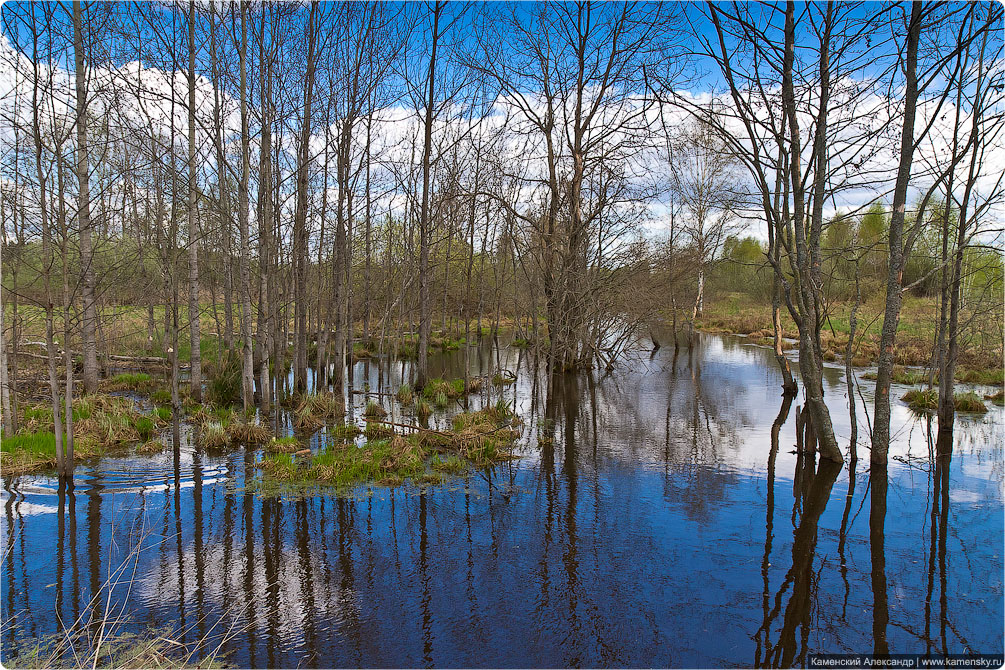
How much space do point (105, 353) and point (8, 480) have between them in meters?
9.28

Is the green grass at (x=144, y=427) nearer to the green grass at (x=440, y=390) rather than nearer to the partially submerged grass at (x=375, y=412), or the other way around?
the partially submerged grass at (x=375, y=412)

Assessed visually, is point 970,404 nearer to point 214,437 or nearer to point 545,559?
point 545,559

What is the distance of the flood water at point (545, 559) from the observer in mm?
4645

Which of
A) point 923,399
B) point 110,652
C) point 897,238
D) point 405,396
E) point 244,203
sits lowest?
point 110,652

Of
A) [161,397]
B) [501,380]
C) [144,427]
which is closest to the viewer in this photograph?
[144,427]

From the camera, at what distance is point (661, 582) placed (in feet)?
18.2

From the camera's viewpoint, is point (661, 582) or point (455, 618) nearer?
point (455, 618)

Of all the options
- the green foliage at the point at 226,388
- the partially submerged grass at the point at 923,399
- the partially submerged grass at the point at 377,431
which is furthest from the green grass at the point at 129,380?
the partially submerged grass at the point at 923,399

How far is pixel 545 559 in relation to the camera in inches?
235

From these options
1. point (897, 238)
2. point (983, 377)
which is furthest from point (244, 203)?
point (983, 377)

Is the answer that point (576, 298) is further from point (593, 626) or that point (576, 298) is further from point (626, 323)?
point (593, 626)

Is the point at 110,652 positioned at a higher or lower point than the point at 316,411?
lower

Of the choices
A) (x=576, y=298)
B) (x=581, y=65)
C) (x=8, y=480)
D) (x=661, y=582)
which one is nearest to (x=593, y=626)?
(x=661, y=582)

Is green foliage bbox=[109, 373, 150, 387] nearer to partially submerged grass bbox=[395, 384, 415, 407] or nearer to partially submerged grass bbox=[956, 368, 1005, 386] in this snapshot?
partially submerged grass bbox=[395, 384, 415, 407]
